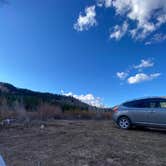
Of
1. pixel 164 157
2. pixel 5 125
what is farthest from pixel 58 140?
pixel 5 125

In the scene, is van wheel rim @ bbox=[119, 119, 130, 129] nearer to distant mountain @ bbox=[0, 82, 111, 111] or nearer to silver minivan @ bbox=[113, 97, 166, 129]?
silver minivan @ bbox=[113, 97, 166, 129]

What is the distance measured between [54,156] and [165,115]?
6.18m

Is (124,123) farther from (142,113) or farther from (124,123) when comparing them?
(142,113)

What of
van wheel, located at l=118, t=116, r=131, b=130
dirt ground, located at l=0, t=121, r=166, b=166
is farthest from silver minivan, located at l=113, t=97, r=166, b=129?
dirt ground, located at l=0, t=121, r=166, b=166

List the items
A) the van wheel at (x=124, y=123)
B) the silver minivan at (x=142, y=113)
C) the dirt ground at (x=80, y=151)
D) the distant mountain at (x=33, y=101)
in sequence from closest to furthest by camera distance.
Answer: the dirt ground at (x=80, y=151) < the silver minivan at (x=142, y=113) < the van wheel at (x=124, y=123) < the distant mountain at (x=33, y=101)

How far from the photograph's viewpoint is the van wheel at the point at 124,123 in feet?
37.1

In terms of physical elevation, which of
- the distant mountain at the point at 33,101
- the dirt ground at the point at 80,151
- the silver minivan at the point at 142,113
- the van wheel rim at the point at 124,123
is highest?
the distant mountain at the point at 33,101

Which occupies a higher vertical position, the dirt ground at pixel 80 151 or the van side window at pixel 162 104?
the van side window at pixel 162 104

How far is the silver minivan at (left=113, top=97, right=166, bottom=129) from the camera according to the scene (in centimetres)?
1036

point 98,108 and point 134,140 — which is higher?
point 98,108

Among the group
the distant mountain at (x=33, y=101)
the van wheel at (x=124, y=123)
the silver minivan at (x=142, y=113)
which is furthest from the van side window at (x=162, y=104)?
the distant mountain at (x=33, y=101)

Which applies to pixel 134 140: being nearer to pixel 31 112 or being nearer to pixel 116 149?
pixel 116 149

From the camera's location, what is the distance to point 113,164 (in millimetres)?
5445

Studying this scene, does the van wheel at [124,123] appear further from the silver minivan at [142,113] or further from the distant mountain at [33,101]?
the distant mountain at [33,101]
